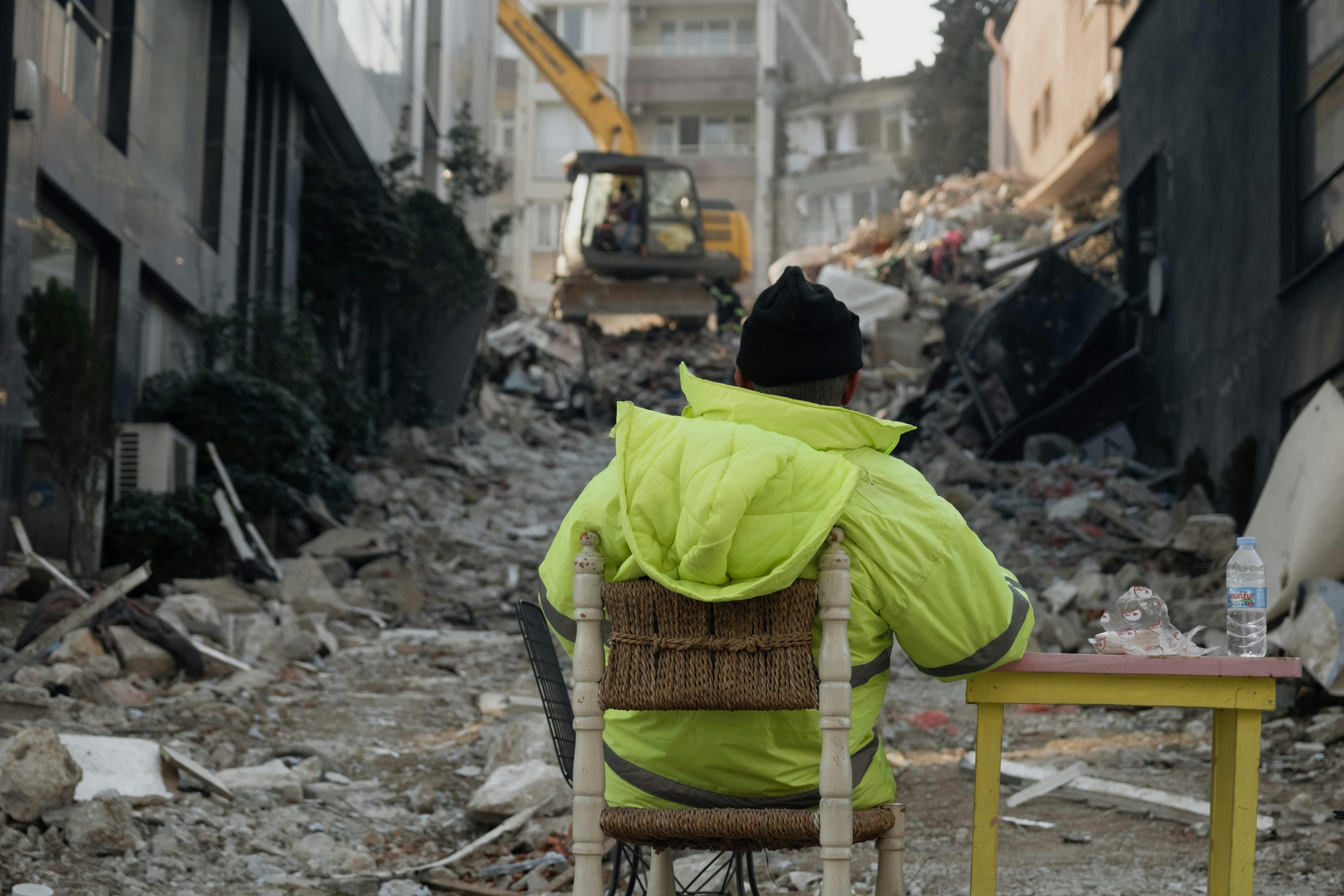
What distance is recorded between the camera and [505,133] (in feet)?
144

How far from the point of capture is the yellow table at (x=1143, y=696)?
2.57 m

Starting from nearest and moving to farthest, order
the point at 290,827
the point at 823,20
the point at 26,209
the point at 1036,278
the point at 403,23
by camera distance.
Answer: the point at 290,827 → the point at 26,209 → the point at 1036,278 → the point at 403,23 → the point at 823,20

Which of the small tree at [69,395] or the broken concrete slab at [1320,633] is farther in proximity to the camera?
the small tree at [69,395]

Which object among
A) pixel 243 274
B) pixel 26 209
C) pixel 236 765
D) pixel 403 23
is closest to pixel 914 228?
pixel 403 23

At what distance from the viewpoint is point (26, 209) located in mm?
8156

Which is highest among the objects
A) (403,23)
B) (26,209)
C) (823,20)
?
(823,20)

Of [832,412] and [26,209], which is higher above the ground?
[26,209]

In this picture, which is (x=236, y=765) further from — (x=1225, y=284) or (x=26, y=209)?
(x=1225, y=284)

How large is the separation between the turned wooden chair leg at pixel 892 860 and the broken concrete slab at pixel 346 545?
8595 millimetres

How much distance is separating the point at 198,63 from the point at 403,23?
24.4 ft

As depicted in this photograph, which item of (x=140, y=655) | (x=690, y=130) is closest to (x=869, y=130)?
(x=690, y=130)

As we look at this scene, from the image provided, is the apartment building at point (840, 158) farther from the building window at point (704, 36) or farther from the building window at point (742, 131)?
the building window at point (704, 36)

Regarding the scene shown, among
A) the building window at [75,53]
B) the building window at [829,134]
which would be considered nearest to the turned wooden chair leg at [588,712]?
the building window at [75,53]

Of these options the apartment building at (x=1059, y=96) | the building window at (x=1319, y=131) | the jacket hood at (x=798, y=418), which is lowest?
the jacket hood at (x=798, y=418)
